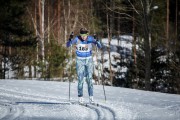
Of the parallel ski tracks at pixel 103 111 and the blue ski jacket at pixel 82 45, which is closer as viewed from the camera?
the parallel ski tracks at pixel 103 111

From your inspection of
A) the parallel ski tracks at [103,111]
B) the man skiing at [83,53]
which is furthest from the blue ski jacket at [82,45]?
the parallel ski tracks at [103,111]

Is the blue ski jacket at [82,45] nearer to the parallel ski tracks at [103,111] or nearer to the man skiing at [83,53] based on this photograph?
the man skiing at [83,53]

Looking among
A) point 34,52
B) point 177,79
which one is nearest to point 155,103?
point 177,79

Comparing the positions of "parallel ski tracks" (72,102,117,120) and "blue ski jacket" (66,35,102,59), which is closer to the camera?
"parallel ski tracks" (72,102,117,120)

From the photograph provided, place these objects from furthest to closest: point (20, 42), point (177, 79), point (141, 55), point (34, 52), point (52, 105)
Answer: point (34, 52), point (20, 42), point (141, 55), point (177, 79), point (52, 105)

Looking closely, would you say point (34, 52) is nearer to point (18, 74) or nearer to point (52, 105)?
point (18, 74)

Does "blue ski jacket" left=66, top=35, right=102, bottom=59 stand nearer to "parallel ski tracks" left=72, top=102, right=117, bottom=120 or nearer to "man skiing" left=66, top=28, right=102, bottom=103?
"man skiing" left=66, top=28, right=102, bottom=103

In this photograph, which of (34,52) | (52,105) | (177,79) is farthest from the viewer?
(34,52)

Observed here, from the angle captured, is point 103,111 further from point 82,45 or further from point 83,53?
point 82,45

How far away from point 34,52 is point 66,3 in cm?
1161

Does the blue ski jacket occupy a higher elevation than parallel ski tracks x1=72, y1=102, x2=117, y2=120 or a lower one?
higher

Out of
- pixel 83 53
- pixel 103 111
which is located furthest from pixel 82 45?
pixel 103 111

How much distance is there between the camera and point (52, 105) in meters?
8.60

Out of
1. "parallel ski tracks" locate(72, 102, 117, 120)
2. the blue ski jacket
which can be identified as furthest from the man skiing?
"parallel ski tracks" locate(72, 102, 117, 120)
